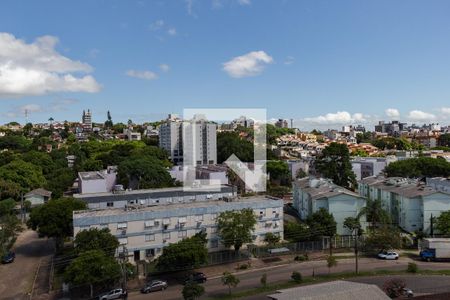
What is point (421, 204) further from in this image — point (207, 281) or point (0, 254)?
point (0, 254)

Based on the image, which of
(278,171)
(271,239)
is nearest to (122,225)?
(271,239)

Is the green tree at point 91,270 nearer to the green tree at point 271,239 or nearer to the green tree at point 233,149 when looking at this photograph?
the green tree at point 271,239

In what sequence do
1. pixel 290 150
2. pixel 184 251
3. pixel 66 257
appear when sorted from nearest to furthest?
pixel 184 251 < pixel 66 257 < pixel 290 150

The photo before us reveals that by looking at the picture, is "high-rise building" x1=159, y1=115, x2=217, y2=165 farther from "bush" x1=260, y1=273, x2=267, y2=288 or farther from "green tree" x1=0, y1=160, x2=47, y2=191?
"bush" x1=260, y1=273, x2=267, y2=288

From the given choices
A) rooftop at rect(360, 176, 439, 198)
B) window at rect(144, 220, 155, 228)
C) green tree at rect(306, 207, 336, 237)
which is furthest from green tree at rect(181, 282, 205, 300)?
rooftop at rect(360, 176, 439, 198)

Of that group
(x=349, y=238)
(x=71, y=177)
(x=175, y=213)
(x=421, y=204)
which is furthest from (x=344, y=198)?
(x=71, y=177)

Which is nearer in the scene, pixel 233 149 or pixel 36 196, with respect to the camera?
pixel 36 196

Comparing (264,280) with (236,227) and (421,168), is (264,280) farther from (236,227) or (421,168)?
(421,168)
